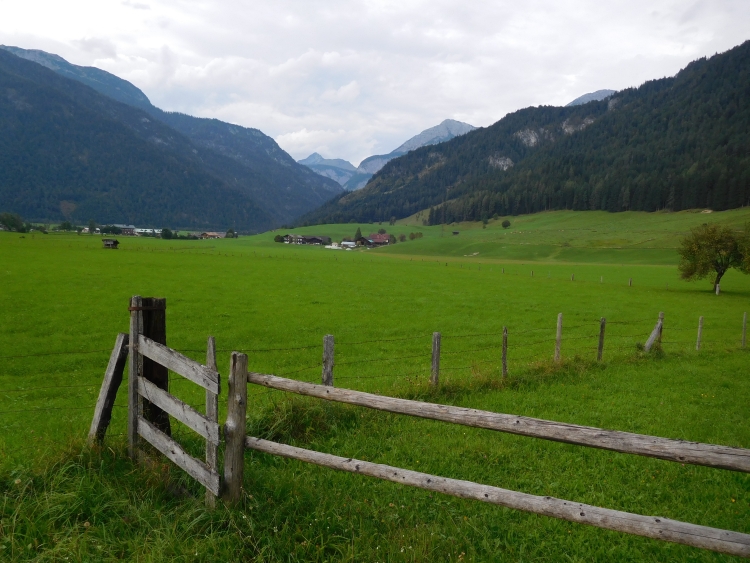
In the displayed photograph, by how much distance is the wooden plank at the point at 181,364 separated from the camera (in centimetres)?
518

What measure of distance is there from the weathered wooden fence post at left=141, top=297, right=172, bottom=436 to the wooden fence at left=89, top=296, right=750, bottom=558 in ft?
0.04

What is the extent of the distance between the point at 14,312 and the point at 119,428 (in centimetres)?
2163

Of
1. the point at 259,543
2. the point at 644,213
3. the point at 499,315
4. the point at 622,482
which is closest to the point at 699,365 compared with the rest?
the point at 622,482

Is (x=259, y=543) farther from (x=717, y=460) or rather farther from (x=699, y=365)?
(x=699, y=365)

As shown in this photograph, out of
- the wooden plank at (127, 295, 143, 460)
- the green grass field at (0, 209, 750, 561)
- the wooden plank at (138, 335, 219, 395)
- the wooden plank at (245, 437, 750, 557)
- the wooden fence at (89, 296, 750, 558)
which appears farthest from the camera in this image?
the wooden plank at (127, 295, 143, 460)

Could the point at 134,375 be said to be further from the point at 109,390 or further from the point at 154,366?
the point at 109,390

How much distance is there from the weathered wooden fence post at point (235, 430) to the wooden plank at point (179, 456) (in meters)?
0.17

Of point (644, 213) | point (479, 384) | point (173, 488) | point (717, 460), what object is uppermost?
point (644, 213)

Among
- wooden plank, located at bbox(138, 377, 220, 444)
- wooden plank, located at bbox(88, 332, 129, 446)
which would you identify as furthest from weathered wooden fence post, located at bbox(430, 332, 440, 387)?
wooden plank, located at bbox(88, 332, 129, 446)

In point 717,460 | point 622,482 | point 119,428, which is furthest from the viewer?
point 119,428

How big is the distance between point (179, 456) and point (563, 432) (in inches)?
179

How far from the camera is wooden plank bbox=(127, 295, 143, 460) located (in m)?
6.40

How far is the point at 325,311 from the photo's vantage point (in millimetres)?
32531

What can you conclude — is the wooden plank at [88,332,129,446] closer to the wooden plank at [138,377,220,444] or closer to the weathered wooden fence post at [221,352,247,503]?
the wooden plank at [138,377,220,444]
